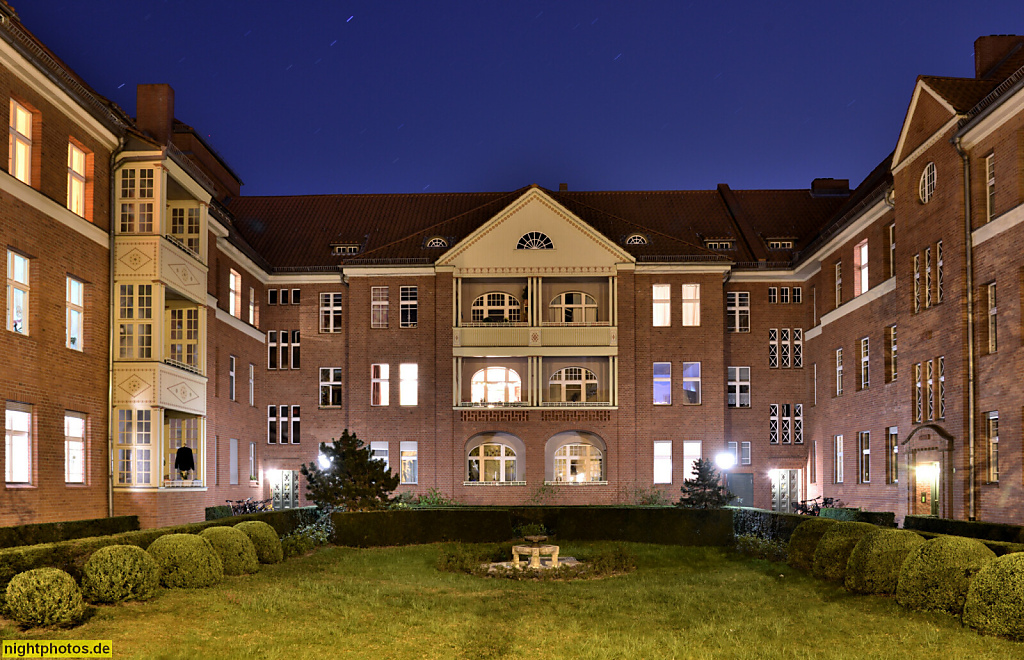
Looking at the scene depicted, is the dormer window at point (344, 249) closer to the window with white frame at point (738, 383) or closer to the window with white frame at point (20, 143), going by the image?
the window with white frame at point (738, 383)

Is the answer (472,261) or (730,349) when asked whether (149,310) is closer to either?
(472,261)

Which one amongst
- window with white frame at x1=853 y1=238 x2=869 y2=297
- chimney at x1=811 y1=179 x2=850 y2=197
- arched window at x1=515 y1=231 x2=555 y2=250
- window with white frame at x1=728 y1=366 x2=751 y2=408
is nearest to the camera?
window with white frame at x1=853 y1=238 x2=869 y2=297

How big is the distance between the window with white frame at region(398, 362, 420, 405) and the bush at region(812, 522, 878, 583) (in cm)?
2587

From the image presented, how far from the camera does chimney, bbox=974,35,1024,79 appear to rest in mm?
31688

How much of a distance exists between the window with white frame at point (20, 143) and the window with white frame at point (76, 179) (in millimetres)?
1974

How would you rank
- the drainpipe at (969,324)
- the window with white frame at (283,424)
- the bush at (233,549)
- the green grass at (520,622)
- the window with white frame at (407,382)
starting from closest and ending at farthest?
1. the green grass at (520,622)
2. the bush at (233,549)
3. the drainpipe at (969,324)
4. the window with white frame at (407,382)
5. the window with white frame at (283,424)

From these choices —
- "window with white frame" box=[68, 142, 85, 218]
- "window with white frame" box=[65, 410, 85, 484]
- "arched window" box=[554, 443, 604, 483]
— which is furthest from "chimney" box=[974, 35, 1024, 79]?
"window with white frame" box=[65, 410, 85, 484]

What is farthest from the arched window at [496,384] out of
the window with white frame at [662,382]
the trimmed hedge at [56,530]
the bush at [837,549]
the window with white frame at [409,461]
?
the bush at [837,549]

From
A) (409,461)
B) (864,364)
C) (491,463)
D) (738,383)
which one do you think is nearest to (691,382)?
(738,383)

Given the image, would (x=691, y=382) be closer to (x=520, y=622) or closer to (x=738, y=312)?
(x=738, y=312)

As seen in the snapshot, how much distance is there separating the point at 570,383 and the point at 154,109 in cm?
2087

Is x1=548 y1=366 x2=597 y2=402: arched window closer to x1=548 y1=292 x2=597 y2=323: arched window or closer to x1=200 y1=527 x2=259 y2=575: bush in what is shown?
x1=548 y1=292 x2=597 y2=323: arched window

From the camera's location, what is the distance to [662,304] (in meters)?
44.7

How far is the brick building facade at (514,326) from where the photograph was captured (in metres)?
25.5
